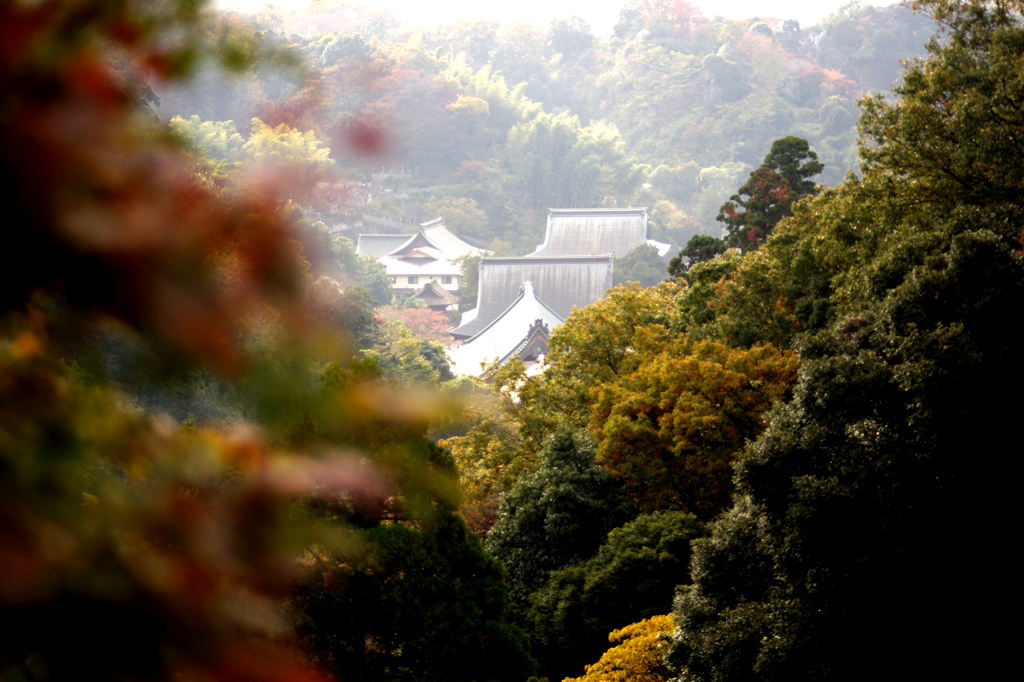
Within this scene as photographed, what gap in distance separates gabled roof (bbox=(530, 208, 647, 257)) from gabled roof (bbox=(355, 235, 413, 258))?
7.59 m

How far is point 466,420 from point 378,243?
4312 centimetres

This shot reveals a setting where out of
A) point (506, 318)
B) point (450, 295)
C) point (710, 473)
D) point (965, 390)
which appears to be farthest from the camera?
point (450, 295)

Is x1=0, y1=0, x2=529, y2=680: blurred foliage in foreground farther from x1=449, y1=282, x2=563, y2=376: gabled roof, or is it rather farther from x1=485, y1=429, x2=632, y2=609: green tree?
x1=449, y1=282, x2=563, y2=376: gabled roof

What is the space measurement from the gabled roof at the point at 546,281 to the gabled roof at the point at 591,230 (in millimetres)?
6579

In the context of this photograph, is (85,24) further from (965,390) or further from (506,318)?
(506,318)

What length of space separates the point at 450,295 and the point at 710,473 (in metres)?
33.8

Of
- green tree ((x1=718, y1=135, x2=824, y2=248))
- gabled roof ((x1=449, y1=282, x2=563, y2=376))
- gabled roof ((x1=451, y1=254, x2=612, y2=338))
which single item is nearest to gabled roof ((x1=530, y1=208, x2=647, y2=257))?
gabled roof ((x1=451, y1=254, x2=612, y2=338))

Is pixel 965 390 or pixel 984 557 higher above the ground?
pixel 965 390

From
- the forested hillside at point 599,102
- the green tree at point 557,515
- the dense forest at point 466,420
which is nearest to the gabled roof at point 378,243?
the forested hillside at point 599,102

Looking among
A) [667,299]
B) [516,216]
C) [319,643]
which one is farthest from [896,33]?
[319,643]

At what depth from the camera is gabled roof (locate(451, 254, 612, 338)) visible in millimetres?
39188

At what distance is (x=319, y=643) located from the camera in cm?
556

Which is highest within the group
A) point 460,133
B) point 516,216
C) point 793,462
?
point 460,133

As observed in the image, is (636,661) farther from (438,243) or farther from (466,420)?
(438,243)
